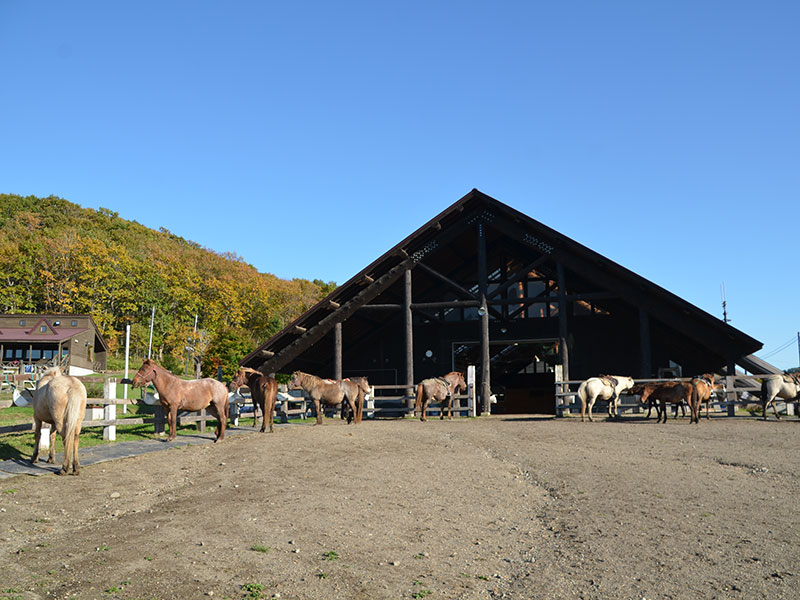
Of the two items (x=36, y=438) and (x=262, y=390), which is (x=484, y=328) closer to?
(x=262, y=390)

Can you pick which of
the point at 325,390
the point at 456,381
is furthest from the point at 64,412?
the point at 456,381

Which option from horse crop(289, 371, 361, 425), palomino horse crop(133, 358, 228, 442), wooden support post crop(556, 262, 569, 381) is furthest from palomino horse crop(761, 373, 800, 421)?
palomino horse crop(133, 358, 228, 442)

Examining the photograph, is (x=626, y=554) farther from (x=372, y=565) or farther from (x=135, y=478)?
(x=135, y=478)

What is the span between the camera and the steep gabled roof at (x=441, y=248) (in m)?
24.1

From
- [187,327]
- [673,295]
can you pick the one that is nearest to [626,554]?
[673,295]

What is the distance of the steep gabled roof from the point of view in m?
24.1

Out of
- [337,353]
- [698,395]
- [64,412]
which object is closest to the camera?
[64,412]

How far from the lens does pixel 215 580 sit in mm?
5688

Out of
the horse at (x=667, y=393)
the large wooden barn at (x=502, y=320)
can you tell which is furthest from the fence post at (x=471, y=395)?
the horse at (x=667, y=393)

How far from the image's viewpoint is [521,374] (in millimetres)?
33875

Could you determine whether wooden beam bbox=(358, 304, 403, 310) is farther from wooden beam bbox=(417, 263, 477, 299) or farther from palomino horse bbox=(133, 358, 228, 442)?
palomino horse bbox=(133, 358, 228, 442)

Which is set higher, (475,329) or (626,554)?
(475,329)

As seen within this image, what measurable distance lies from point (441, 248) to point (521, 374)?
9.69 m

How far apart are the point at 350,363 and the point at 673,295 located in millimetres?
15576
